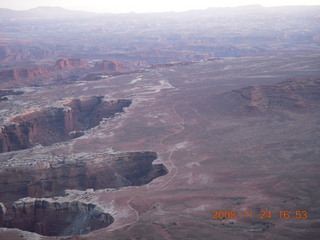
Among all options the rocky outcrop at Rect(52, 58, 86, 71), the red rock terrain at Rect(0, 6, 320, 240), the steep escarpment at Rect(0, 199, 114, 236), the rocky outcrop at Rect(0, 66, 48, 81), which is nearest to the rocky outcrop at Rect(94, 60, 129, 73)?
the rocky outcrop at Rect(52, 58, 86, 71)

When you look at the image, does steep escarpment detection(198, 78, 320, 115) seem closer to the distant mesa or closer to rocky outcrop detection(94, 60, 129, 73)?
rocky outcrop detection(94, 60, 129, 73)

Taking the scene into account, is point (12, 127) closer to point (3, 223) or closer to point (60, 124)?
point (60, 124)

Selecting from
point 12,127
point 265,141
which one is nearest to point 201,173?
point 265,141

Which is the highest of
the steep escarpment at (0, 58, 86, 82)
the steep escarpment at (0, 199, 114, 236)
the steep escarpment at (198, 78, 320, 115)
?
the steep escarpment at (198, 78, 320, 115)

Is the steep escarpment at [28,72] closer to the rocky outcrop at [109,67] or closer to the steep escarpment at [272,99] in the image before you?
the rocky outcrop at [109,67]

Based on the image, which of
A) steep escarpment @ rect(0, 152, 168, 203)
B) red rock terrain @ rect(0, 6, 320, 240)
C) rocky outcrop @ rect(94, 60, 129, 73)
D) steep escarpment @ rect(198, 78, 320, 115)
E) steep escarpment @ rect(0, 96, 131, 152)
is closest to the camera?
red rock terrain @ rect(0, 6, 320, 240)

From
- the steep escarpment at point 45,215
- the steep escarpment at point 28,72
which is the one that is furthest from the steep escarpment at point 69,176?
the steep escarpment at point 28,72

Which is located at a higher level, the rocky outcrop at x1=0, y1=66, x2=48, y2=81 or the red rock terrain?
the red rock terrain

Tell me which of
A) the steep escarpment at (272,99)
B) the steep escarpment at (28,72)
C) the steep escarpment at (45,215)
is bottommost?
the steep escarpment at (28,72)
